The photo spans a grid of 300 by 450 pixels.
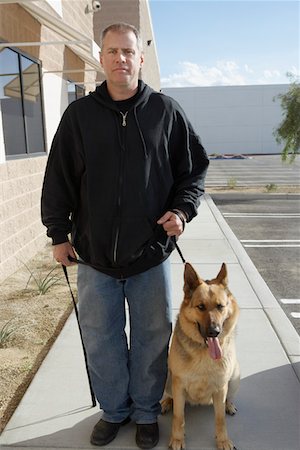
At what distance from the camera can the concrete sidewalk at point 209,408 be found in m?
2.53

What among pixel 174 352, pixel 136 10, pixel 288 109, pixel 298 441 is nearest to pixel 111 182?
pixel 174 352

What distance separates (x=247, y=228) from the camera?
9.21m

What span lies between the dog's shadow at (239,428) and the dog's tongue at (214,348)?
0.59 meters

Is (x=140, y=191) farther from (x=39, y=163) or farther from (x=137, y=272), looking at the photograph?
(x=39, y=163)

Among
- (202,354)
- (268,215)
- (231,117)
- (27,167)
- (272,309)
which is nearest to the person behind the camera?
(202,354)

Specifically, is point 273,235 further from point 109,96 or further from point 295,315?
point 109,96

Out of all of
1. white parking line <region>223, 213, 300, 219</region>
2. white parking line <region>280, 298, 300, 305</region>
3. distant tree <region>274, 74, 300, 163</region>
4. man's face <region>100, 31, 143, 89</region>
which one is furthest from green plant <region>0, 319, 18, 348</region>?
distant tree <region>274, 74, 300, 163</region>

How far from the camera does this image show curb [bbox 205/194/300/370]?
3.67 m

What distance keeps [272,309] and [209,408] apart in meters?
1.91

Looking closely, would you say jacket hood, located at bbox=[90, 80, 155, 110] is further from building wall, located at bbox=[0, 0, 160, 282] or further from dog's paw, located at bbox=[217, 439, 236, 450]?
building wall, located at bbox=[0, 0, 160, 282]

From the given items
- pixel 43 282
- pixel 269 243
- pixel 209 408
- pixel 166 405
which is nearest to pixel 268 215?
pixel 269 243

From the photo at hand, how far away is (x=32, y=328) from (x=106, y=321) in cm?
197

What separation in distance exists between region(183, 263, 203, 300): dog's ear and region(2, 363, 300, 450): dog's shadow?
864mm

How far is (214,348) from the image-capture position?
7.63ft
